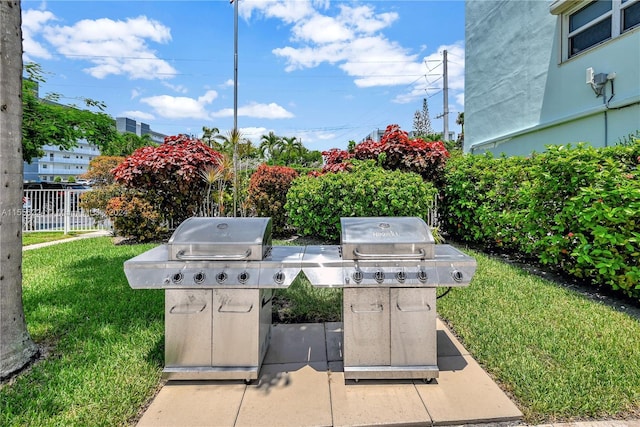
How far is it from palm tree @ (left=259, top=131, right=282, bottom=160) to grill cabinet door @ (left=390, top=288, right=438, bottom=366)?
126 feet

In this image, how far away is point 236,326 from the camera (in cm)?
268

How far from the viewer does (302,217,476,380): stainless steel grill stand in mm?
2621

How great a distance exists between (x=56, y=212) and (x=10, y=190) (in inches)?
432

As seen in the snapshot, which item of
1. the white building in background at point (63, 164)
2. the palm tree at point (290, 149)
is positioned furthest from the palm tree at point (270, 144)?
the white building in background at point (63, 164)

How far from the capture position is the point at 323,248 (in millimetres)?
3277

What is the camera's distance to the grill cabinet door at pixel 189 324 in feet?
8.76

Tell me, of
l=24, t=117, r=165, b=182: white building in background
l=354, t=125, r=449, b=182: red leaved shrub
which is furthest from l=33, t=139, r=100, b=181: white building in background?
l=354, t=125, r=449, b=182: red leaved shrub

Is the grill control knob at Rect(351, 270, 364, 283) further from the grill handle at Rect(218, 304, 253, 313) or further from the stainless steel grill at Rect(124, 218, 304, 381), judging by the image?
the grill handle at Rect(218, 304, 253, 313)

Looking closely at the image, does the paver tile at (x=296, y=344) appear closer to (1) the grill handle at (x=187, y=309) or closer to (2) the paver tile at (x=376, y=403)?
(2) the paver tile at (x=376, y=403)

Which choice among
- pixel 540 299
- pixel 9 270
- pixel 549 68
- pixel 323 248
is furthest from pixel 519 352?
pixel 549 68

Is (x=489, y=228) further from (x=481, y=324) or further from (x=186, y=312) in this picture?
(x=186, y=312)

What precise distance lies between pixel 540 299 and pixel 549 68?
7.41 meters

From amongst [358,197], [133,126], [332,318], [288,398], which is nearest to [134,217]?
[358,197]

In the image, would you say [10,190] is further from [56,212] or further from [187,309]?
[56,212]
